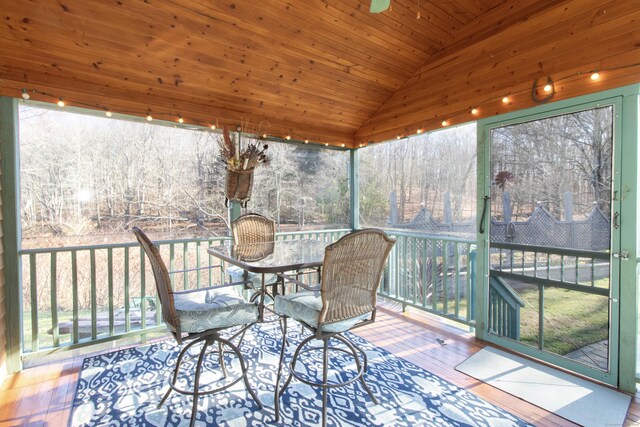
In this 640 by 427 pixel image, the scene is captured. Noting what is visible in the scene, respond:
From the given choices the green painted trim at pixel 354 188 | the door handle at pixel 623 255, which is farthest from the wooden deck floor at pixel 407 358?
the green painted trim at pixel 354 188

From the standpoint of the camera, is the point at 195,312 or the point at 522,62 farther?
the point at 522,62

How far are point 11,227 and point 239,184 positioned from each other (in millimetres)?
1832

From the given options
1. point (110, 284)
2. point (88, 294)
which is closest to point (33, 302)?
point (88, 294)

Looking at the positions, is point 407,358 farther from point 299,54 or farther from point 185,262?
point 299,54

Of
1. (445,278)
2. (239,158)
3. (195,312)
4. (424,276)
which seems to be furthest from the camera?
(424,276)

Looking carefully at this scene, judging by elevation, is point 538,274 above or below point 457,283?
above

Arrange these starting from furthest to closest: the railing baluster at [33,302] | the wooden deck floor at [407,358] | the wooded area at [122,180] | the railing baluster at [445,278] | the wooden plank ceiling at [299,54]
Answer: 1. the railing baluster at [445,278]
2. the wooded area at [122,180]
3. the railing baluster at [33,302]
4. the wooden plank ceiling at [299,54]
5. the wooden deck floor at [407,358]

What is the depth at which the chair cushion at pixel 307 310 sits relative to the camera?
74.2 inches

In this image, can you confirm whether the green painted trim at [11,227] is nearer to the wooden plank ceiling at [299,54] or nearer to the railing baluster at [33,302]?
the railing baluster at [33,302]

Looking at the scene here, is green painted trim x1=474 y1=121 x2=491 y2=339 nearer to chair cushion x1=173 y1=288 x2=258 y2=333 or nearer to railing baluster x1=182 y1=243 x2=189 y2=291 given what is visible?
chair cushion x1=173 y1=288 x2=258 y2=333

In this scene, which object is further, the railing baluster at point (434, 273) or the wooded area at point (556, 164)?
the railing baluster at point (434, 273)

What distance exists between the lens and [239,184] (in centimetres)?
317

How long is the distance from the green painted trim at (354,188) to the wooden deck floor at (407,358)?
164 cm

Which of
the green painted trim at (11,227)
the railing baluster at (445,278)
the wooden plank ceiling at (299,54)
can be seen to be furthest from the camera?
the railing baluster at (445,278)
